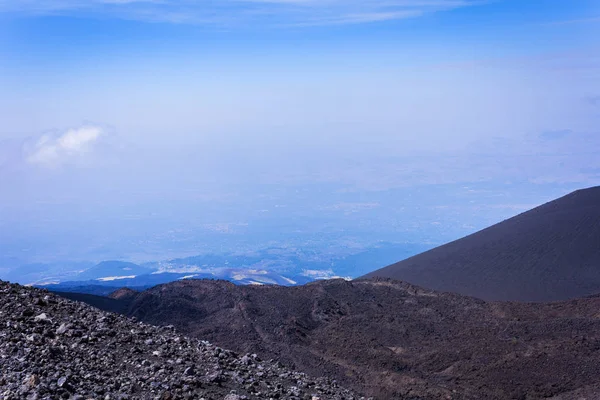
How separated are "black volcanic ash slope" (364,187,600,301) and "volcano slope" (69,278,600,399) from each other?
5638 millimetres

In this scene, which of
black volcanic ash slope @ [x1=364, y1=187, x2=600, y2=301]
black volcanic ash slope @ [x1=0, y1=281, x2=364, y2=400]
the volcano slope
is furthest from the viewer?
black volcanic ash slope @ [x1=364, y1=187, x2=600, y2=301]

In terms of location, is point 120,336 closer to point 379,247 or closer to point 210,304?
point 210,304

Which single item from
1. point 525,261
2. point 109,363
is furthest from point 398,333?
point 525,261

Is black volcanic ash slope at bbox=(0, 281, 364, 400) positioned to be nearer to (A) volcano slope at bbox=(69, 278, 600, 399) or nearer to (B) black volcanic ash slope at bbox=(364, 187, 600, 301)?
(A) volcano slope at bbox=(69, 278, 600, 399)

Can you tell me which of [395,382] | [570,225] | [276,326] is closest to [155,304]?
[276,326]

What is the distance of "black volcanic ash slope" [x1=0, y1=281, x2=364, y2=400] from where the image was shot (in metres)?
8.06

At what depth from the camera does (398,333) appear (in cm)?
2197

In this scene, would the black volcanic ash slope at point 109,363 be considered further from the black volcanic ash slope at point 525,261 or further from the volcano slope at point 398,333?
the black volcanic ash slope at point 525,261

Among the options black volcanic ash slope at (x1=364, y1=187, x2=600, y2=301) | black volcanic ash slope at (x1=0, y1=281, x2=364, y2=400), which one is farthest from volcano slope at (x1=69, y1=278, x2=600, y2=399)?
black volcanic ash slope at (x1=0, y1=281, x2=364, y2=400)

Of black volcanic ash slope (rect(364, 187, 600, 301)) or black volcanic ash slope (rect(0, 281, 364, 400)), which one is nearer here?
black volcanic ash slope (rect(0, 281, 364, 400))

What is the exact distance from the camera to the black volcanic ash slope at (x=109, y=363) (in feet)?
26.5

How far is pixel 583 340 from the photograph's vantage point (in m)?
19.7

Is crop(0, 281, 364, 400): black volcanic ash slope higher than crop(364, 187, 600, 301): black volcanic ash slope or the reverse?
the reverse

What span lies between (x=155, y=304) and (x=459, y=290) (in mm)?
15881
